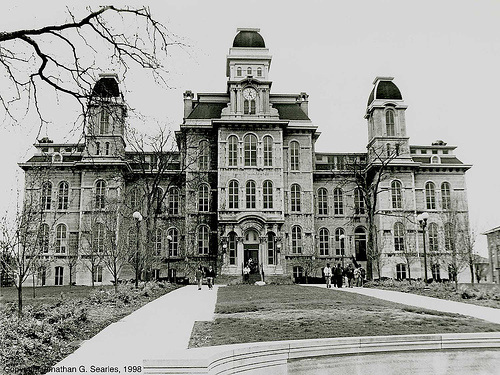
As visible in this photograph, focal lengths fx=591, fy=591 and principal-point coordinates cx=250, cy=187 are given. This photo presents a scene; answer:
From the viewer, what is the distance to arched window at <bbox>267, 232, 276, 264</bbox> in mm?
46875

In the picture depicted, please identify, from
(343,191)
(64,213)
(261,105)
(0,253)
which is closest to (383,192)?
(343,191)

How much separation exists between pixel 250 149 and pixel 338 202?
10.2 meters

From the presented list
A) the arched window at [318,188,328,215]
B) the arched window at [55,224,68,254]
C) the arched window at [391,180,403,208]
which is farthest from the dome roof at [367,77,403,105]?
the arched window at [55,224,68,254]

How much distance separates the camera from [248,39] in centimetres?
5275

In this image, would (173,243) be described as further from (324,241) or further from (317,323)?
(317,323)

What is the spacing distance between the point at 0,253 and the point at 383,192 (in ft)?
129

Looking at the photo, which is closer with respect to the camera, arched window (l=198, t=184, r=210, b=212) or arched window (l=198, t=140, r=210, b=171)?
arched window (l=198, t=184, r=210, b=212)

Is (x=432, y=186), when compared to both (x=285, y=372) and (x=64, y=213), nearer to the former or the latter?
(x=64, y=213)

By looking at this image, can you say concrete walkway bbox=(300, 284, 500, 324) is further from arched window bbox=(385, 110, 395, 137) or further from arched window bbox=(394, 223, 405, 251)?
arched window bbox=(385, 110, 395, 137)

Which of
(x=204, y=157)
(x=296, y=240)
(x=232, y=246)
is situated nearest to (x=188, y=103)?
(x=204, y=157)

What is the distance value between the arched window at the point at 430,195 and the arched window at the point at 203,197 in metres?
19.6

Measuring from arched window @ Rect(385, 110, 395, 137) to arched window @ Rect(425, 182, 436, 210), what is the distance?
222 inches

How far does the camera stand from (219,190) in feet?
157

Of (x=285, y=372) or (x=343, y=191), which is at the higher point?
(x=343, y=191)
